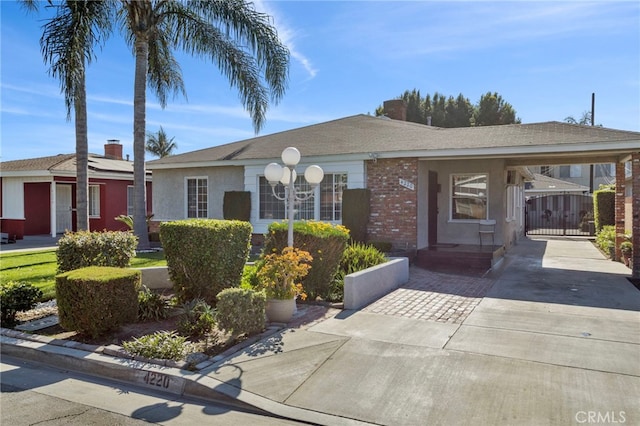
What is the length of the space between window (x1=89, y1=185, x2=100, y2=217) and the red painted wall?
66.7 inches

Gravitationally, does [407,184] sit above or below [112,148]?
below

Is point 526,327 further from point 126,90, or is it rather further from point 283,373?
point 126,90

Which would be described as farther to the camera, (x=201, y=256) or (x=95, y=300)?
(x=201, y=256)

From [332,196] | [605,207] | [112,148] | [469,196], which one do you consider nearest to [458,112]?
[605,207]

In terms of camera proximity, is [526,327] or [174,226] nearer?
[526,327]

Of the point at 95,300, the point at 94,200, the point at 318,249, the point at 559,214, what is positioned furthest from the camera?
the point at 559,214

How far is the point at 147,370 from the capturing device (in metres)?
4.85

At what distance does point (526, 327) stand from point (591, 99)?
36511 millimetres

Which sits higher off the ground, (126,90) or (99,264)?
(126,90)

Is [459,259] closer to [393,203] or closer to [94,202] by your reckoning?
[393,203]

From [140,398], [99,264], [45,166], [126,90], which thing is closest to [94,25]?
[126,90]

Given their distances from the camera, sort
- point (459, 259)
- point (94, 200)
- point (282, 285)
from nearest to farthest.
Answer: point (282, 285) → point (459, 259) → point (94, 200)

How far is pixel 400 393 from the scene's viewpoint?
4.24 meters

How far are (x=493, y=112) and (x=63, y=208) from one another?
3104 cm
